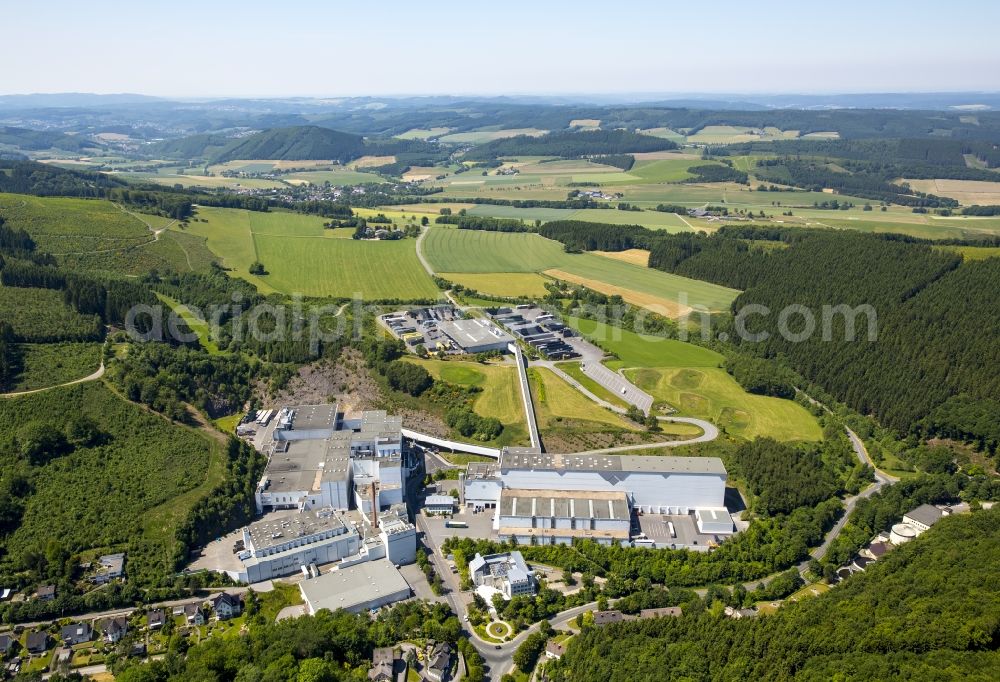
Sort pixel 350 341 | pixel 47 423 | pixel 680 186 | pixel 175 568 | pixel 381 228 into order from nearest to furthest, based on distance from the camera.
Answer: pixel 175 568
pixel 47 423
pixel 350 341
pixel 381 228
pixel 680 186

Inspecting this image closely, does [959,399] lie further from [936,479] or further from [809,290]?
[809,290]

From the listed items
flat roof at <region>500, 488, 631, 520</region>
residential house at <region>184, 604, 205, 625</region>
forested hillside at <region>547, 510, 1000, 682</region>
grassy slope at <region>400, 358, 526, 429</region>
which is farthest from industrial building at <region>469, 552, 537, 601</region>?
grassy slope at <region>400, 358, 526, 429</region>

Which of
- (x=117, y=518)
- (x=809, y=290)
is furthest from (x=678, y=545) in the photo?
(x=809, y=290)

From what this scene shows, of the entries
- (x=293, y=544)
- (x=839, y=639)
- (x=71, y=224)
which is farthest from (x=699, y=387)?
(x=71, y=224)

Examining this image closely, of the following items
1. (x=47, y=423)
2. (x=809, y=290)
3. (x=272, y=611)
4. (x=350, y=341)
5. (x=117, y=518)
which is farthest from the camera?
(x=809, y=290)

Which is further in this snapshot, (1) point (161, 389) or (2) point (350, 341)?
(2) point (350, 341)

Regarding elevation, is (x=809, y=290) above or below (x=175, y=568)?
above

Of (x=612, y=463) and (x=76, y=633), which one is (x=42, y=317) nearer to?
(x=76, y=633)
